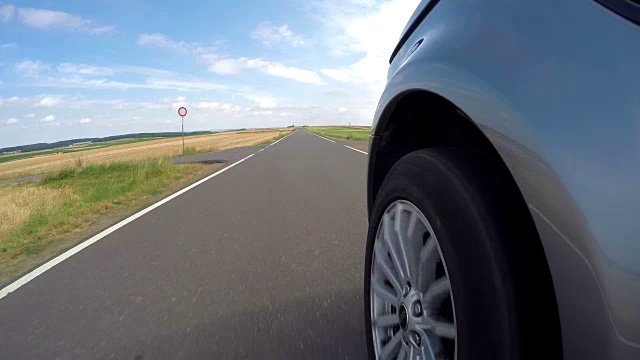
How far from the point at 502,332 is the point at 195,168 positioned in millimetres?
16840

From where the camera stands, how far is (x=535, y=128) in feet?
4.30

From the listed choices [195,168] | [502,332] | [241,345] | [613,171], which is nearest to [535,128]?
[613,171]

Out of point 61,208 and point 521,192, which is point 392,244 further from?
point 61,208

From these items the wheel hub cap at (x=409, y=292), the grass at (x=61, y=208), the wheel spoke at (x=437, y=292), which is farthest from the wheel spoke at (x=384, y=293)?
the grass at (x=61, y=208)

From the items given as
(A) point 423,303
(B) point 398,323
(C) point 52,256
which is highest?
(A) point 423,303

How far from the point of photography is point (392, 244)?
208cm

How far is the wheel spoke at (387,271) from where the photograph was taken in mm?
2025

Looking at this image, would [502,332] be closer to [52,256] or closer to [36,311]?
[36,311]

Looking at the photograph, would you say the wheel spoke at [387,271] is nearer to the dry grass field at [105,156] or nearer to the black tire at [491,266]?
the black tire at [491,266]

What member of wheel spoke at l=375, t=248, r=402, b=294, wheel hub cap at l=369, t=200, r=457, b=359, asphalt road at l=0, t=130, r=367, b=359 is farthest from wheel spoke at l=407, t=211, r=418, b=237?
asphalt road at l=0, t=130, r=367, b=359

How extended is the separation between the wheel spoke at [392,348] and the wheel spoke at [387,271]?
0.60 ft

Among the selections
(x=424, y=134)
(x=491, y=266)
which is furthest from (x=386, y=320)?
(x=424, y=134)

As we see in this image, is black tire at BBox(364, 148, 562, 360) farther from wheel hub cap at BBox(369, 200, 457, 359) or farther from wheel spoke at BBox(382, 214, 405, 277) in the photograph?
wheel spoke at BBox(382, 214, 405, 277)

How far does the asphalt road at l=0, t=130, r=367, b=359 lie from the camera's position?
119 inches
